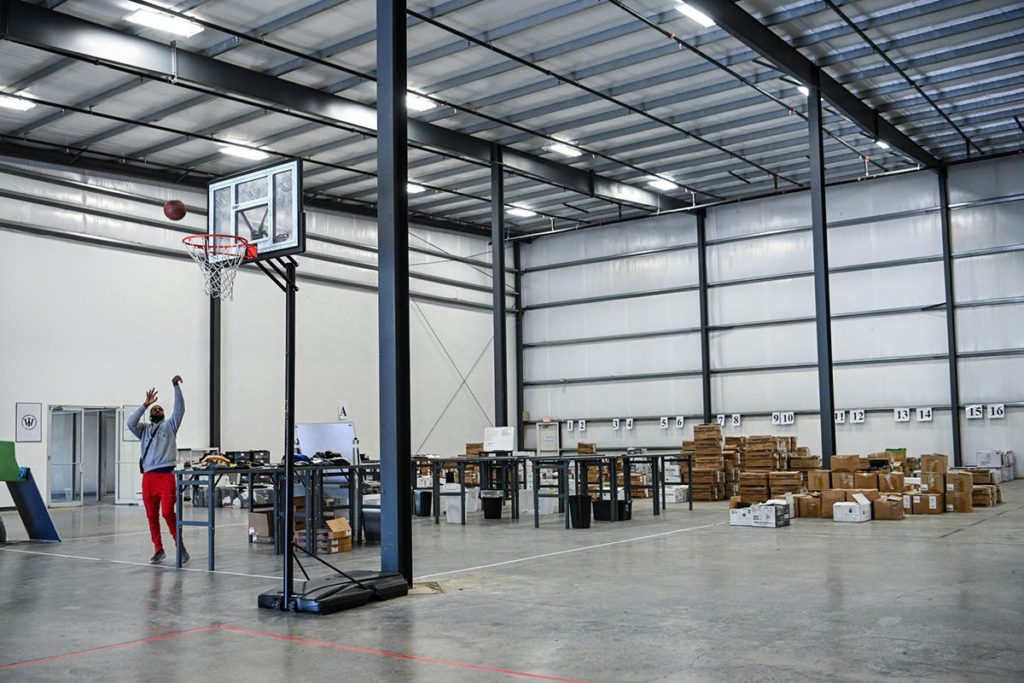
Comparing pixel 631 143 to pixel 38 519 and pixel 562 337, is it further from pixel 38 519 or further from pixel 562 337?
pixel 38 519

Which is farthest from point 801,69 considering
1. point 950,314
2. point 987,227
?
point 950,314

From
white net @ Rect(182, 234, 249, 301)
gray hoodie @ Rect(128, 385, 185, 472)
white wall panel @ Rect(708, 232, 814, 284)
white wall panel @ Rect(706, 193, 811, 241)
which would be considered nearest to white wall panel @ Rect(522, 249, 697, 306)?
white wall panel @ Rect(708, 232, 814, 284)

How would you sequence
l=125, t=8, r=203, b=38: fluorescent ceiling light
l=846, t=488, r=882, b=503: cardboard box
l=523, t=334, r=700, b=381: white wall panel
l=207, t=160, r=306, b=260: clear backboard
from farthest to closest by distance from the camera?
l=523, t=334, r=700, b=381: white wall panel, l=125, t=8, r=203, b=38: fluorescent ceiling light, l=846, t=488, r=882, b=503: cardboard box, l=207, t=160, r=306, b=260: clear backboard

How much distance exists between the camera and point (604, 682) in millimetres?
4918

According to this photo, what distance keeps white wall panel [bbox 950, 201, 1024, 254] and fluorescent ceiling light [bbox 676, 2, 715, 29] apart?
460 inches

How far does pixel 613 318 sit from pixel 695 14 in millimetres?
15003

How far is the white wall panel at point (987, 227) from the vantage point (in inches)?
877

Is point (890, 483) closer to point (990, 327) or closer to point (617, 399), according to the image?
point (990, 327)

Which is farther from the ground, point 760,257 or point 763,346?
point 760,257

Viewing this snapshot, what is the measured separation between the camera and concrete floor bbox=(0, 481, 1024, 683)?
5320 mm

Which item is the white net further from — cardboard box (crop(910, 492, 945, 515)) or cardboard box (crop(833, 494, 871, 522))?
cardboard box (crop(910, 492, 945, 515))

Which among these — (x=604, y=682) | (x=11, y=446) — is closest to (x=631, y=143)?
(x=11, y=446)

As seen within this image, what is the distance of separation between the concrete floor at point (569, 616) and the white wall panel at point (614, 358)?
51.4 ft

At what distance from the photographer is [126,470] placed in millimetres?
21766
